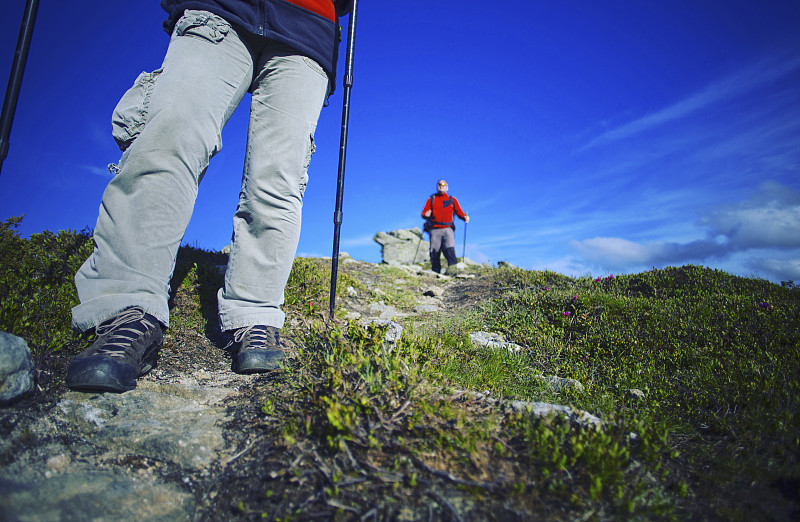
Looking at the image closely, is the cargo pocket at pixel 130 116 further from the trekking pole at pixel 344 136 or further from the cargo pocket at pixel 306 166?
the trekking pole at pixel 344 136

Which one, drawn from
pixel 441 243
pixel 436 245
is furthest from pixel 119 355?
pixel 441 243

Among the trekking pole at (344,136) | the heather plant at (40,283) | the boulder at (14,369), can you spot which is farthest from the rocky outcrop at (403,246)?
the boulder at (14,369)

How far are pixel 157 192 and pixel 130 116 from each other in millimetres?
625

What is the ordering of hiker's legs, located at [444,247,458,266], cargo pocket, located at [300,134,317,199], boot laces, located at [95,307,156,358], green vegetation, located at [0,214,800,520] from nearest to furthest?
green vegetation, located at [0,214,800,520] < boot laces, located at [95,307,156,358] < cargo pocket, located at [300,134,317,199] < hiker's legs, located at [444,247,458,266]

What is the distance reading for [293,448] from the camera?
180 centimetres

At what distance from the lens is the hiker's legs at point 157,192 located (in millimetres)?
2703

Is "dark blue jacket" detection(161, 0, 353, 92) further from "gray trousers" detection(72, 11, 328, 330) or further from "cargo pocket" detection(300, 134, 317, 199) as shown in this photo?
"cargo pocket" detection(300, 134, 317, 199)

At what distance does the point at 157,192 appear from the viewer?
2.77m

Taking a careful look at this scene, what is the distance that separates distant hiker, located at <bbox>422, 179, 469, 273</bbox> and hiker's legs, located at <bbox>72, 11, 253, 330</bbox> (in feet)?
44.7

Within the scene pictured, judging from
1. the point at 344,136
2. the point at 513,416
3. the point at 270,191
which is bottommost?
the point at 513,416

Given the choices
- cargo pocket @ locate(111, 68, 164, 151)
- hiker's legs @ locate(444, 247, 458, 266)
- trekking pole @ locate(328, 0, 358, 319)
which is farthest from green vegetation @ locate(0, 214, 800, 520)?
hiker's legs @ locate(444, 247, 458, 266)

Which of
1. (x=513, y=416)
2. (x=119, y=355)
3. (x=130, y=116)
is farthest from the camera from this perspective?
(x=130, y=116)

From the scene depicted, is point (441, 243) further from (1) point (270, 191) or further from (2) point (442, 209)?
(1) point (270, 191)

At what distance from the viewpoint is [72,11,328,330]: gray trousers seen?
8.95 feet
